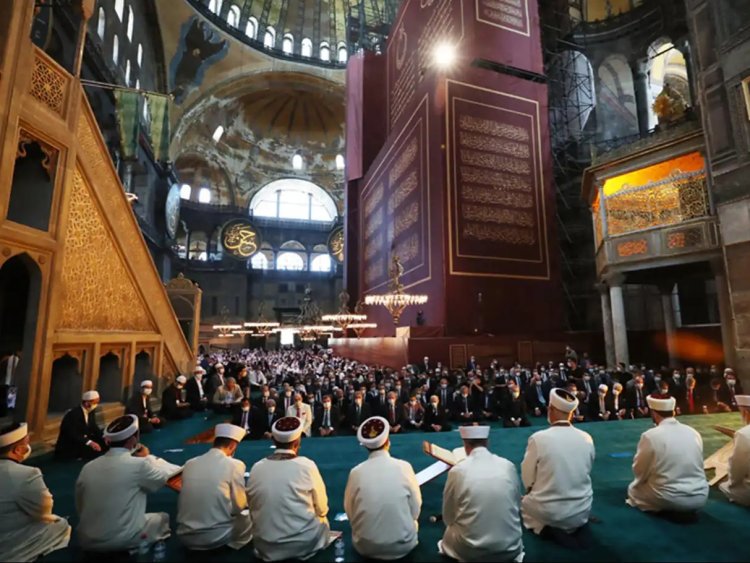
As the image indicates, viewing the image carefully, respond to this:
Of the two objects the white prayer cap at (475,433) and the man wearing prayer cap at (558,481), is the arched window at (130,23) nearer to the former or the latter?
the white prayer cap at (475,433)

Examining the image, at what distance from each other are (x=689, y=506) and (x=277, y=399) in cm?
487

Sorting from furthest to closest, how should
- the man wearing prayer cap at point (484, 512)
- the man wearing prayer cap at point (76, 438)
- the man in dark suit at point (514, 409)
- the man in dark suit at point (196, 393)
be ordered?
the man in dark suit at point (196, 393), the man in dark suit at point (514, 409), the man wearing prayer cap at point (76, 438), the man wearing prayer cap at point (484, 512)

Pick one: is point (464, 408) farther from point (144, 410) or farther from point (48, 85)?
point (48, 85)

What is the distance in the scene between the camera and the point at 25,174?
16.4 feet

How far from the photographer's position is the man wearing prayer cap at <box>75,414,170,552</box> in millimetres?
2281

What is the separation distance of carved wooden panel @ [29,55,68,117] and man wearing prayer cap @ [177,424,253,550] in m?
4.82

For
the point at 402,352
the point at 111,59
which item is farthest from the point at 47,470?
the point at 111,59

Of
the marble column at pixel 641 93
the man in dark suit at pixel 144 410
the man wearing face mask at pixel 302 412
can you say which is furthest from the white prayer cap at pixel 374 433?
the marble column at pixel 641 93

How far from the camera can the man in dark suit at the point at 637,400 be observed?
6.76 meters

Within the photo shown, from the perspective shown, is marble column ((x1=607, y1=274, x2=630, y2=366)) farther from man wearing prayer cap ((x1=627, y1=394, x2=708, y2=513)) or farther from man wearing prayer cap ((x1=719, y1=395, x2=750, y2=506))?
man wearing prayer cap ((x1=627, y1=394, x2=708, y2=513))

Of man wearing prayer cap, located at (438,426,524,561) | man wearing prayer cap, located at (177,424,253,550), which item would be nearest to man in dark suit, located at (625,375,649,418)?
man wearing prayer cap, located at (438,426,524,561)

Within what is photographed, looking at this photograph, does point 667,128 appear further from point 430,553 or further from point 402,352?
point 430,553

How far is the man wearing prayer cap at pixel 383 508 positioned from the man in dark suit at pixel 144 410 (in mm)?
4715

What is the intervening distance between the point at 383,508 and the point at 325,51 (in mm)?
31273
